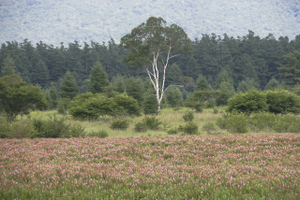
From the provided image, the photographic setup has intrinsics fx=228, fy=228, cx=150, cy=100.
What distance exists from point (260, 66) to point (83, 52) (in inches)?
2523

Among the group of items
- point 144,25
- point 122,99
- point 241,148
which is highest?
point 144,25

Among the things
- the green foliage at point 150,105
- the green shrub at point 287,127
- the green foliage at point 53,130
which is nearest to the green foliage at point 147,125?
the green foliage at point 53,130

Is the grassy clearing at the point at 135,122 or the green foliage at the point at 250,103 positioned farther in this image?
the green foliage at the point at 250,103

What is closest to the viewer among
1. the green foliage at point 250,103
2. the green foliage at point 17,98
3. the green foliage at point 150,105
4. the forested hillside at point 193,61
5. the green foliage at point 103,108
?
the green foliage at point 17,98

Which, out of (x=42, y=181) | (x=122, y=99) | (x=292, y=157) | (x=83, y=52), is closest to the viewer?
(x=42, y=181)

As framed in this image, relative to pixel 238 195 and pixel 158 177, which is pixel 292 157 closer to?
pixel 238 195

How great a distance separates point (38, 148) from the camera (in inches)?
365

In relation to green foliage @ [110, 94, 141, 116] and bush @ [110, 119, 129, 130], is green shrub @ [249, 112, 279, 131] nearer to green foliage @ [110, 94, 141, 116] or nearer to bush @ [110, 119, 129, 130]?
bush @ [110, 119, 129, 130]

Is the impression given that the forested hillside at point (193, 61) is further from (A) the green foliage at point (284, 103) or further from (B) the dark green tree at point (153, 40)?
(A) the green foliage at point (284, 103)

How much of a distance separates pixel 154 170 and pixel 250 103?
1649cm

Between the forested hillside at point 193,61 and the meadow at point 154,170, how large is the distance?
62453 mm

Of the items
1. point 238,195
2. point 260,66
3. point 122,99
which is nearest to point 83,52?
point 260,66

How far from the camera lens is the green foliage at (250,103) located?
66.5 feet

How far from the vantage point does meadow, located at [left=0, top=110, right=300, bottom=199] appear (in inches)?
187
